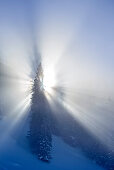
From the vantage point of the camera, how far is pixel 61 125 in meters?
69.2

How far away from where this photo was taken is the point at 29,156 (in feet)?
180

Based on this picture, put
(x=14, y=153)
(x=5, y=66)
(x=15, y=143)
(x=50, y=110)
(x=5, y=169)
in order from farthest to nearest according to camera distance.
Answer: (x=5, y=66) → (x=50, y=110) → (x=15, y=143) → (x=14, y=153) → (x=5, y=169)

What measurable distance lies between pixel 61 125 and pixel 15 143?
1520 cm

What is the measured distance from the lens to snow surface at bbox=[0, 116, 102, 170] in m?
51.1

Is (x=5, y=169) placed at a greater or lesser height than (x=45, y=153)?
lesser

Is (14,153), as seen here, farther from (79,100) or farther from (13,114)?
(79,100)

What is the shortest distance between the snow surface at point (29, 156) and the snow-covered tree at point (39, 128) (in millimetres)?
Result: 1562

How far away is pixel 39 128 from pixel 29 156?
584cm

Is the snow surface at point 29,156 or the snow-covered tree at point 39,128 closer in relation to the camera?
the snow surface at point 29,156

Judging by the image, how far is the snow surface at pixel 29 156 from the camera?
168 feet

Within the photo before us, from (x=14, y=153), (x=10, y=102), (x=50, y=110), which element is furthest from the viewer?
(x=10, y=102)

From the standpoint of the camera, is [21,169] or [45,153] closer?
[21,169]

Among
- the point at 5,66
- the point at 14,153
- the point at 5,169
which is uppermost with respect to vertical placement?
the point at 5,66

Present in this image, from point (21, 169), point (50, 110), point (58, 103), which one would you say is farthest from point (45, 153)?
point (58, 103)
